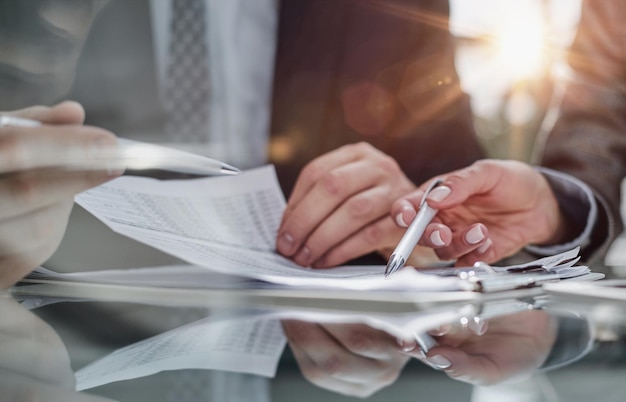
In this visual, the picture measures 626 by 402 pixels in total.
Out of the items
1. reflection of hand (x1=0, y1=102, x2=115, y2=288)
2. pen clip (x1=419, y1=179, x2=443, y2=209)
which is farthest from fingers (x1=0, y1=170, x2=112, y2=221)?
pen clip (x1=419, y1=179, x2=443, y2=209)

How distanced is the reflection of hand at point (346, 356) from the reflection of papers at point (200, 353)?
0.01m

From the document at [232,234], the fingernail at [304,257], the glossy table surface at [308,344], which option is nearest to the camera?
the glossy table surface at [308,344]

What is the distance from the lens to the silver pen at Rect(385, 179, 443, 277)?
12.8 inches

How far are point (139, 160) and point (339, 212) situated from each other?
0.54 ft

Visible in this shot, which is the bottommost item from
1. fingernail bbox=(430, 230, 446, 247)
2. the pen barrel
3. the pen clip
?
fingernail bbox=(430, 230, 446, 247)

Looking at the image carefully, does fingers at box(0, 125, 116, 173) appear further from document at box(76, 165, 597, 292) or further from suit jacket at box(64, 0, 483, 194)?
suit jacket at box(64, 0, 483, 194)

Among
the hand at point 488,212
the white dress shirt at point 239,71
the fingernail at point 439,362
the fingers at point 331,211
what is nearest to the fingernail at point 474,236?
the hand at point 488,212

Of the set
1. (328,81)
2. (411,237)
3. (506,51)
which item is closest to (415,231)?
(411,237)

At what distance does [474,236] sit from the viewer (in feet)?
1.28

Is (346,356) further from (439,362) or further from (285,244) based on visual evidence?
(285,244)

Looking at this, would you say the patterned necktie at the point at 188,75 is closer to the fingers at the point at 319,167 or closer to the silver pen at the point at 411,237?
the fingers at the point at 319,167

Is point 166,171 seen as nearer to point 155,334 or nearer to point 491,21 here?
point 155,334

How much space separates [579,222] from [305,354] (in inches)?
17.2

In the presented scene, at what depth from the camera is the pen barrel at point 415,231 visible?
0.34 metres
